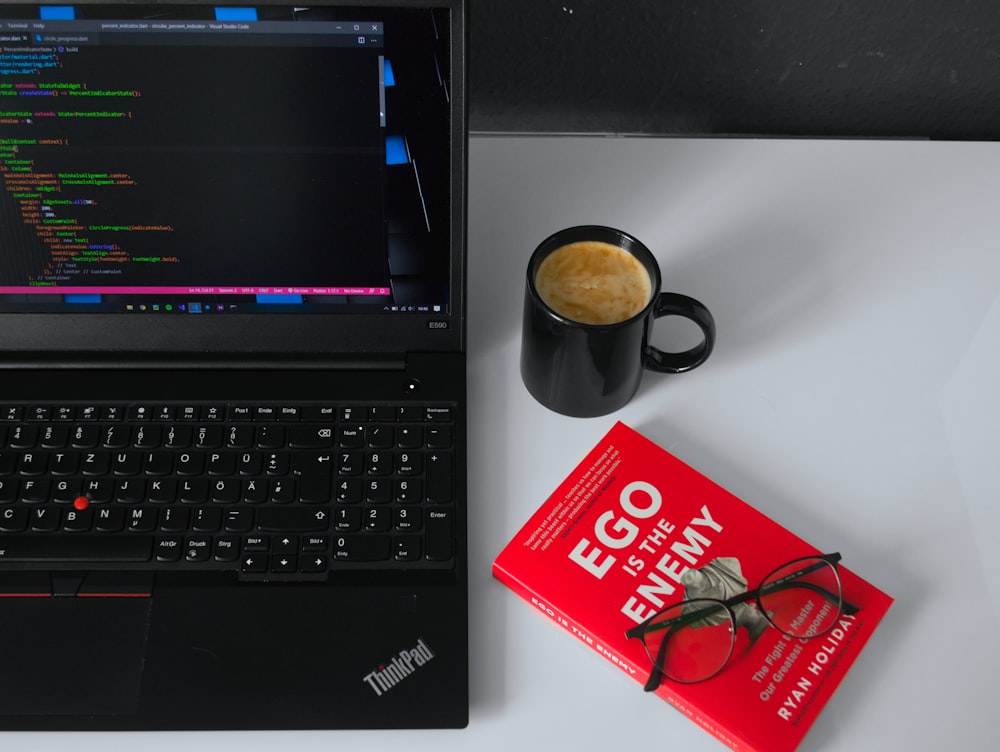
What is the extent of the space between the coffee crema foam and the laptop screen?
0.25 feet

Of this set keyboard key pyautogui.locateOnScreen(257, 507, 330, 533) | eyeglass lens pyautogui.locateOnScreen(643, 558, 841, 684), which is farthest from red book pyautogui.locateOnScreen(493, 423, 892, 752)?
keyboard key pyautogui.locateOnScreen(257, 507, 330, 533)

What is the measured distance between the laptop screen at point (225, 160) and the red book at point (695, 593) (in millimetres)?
184

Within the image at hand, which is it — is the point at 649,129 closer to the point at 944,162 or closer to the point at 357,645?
the point at 944,162

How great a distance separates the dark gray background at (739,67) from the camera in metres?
0.81

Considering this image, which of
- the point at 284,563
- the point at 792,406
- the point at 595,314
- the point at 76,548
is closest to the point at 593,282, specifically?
the point at 595,314

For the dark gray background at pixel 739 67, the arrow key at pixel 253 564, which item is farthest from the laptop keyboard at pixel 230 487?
the dark gray background at pixel 739 67

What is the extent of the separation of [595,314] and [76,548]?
375 millimetres

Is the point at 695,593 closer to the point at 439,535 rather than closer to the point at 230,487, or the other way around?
the point at 439,535

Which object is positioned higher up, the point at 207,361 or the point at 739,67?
the point at 739,67

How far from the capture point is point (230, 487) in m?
0.62

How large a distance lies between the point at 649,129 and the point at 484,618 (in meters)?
0.53

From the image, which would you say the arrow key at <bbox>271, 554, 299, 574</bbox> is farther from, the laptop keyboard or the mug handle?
the mug handle

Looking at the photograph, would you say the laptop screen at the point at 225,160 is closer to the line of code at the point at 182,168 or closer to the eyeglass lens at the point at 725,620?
the line of code at the point at 182,168

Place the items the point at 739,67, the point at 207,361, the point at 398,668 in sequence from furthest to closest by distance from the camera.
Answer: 1. the point at 739,67
2. the point at 207,361
3. the point at 398,668
